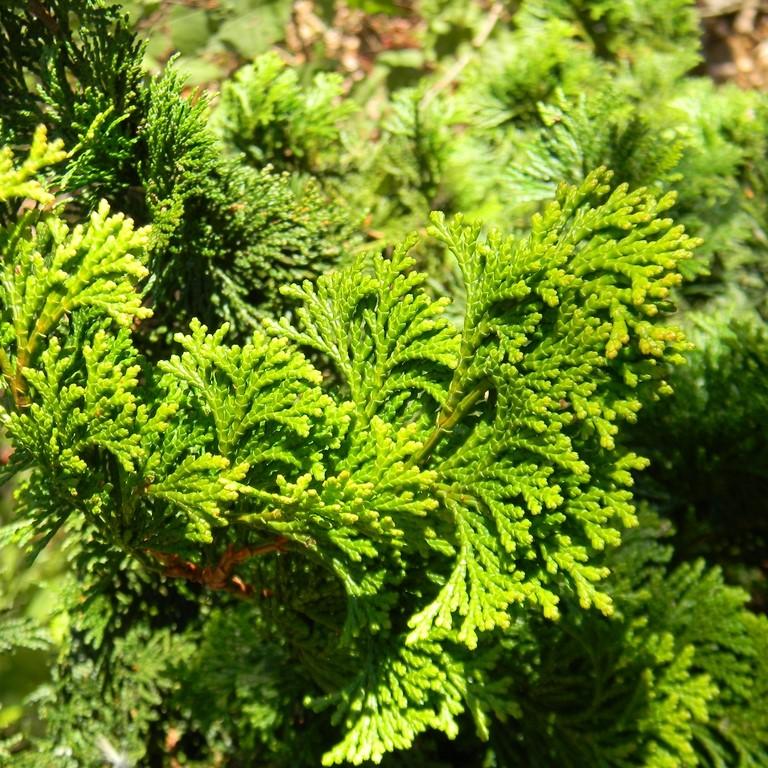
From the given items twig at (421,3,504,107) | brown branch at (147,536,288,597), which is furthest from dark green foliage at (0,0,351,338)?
twig at (421,3,504,107)

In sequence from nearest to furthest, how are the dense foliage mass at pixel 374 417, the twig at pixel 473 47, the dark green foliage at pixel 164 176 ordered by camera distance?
1. the dense foliage mass at pixel 374 417
2. the dark green foliage at pixel 164 176
3. the twig at pixel 473 47

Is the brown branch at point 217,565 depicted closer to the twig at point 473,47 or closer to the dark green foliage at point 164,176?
the dark green foliage at point 164,176

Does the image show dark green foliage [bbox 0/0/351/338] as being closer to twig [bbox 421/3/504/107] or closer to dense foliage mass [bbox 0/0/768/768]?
dense foliage mass [bbox 0/0/768/768]

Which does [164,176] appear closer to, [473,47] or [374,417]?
[374,417]

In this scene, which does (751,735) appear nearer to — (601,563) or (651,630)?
(651,630)

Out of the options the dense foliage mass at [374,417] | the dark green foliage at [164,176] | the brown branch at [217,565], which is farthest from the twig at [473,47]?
the brown branch at [217,565]

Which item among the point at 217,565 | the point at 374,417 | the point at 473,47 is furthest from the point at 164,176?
the point at 473,47

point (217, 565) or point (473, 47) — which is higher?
point (473, 47)

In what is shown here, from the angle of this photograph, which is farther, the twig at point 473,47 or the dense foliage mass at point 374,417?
the twig at point 473,47

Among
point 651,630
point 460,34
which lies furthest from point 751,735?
point 460,34
